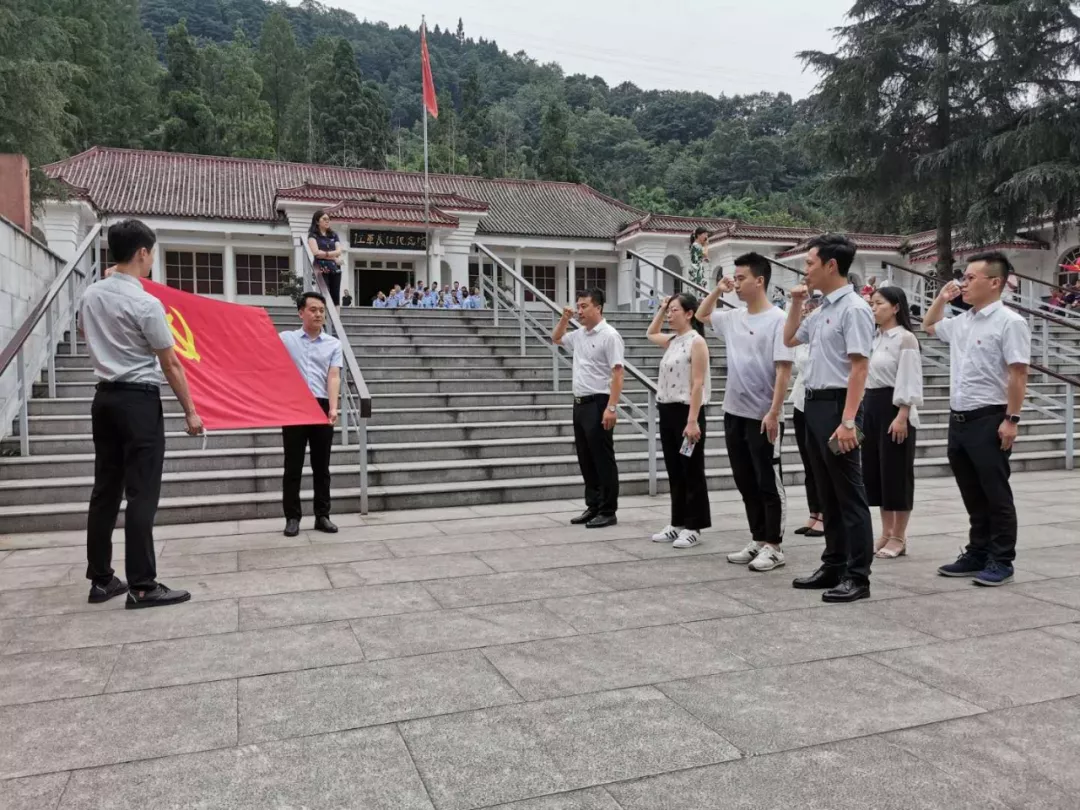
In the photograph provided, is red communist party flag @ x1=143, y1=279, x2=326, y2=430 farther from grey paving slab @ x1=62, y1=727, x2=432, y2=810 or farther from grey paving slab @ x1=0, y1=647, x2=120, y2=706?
grey paving slab @ x1=62, y1=727, x2=432, y2=810

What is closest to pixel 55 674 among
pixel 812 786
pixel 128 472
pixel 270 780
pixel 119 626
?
pixel 119 626

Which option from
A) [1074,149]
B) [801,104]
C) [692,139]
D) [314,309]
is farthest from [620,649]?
[692,139]

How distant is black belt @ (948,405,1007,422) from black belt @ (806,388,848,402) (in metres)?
0.70

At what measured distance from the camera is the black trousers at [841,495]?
3674mm

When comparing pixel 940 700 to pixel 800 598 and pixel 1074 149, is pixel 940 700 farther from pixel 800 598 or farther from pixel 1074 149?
pixel 1074 149

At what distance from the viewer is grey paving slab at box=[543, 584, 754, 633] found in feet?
11.1

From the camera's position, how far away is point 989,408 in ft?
12.9

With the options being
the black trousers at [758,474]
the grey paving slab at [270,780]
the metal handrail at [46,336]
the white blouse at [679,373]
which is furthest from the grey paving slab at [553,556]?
the metal handrail at [46,336]

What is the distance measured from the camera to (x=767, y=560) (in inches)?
167

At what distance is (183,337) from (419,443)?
2.44m

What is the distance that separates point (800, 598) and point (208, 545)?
3.48 metres

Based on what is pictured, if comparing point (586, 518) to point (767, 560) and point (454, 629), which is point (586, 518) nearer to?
point (767, 560)

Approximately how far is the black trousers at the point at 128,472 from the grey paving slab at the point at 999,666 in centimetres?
311

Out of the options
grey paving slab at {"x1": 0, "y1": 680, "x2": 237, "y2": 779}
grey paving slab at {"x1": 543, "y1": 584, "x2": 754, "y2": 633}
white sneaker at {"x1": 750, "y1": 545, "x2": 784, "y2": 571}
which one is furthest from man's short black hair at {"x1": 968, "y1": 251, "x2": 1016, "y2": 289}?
grey paving slab at {"x1": 0, "y1": 680, "x2": 237, "y2": 779}
